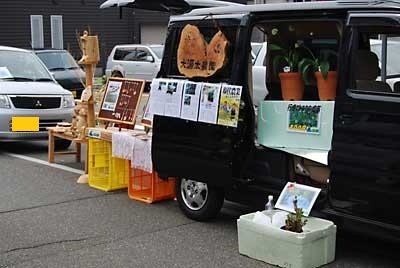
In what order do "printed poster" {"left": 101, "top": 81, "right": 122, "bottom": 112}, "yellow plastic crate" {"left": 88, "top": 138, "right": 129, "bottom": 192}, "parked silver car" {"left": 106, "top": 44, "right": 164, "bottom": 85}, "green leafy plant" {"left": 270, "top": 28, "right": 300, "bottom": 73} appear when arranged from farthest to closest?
1. "parked silver car" {"left": 106, "top": 44, "right": 164, "bottom": 85}
2. "printed poster" {"left": 101, "top": 81, "right": 122, "bottom": 112}
3. "yellow plastic crate" {"left": 88, "top": 138, "right": 129, "bottom": 192}
4. "green leafy plant" {"left": 270, "top": 28, "right": 300, "bottom": 73}

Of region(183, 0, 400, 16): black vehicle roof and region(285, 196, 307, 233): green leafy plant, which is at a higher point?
region(183, 0, 400, 16): black vehicle roof

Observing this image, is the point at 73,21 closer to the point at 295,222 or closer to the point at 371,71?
the point at 371,71

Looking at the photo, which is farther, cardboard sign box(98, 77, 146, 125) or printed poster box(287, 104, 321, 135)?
cardboard sign box(98, 77, 146, 125)

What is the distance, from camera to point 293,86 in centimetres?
557

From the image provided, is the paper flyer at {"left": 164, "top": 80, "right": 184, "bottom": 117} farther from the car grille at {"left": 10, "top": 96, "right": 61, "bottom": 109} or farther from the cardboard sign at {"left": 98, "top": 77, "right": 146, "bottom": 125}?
the car grille at {"left": 10, "top": 96, "right": 61, "bottom": 109}

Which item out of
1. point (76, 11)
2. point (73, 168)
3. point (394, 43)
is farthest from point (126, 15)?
point (394, 43)

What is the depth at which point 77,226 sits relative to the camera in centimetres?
596

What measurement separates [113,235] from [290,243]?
1.79m

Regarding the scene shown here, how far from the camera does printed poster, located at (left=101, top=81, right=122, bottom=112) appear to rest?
7.89 m

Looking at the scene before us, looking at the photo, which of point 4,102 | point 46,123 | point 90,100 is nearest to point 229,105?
point 90,100

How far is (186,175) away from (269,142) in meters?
0.91

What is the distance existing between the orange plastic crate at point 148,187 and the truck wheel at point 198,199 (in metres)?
0.55

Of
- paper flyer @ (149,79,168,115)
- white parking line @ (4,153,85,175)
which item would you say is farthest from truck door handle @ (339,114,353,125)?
white parking line @ (4,153,85,175)

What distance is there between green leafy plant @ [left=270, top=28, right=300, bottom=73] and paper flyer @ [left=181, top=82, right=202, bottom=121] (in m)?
0.85
